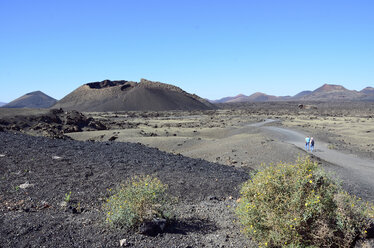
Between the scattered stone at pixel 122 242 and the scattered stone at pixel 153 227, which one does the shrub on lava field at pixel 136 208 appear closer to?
the scattered stone at pixel 153 227

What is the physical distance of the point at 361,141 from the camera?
26766mm

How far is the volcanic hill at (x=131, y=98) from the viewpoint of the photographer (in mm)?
95306

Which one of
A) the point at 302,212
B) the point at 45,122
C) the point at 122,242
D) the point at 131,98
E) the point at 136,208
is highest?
the point at 131,98

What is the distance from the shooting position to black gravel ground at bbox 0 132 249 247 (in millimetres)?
4844

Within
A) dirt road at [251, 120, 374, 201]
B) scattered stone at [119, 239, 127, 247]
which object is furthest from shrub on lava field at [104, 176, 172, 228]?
dirt road at [251, 120, 374, 201]

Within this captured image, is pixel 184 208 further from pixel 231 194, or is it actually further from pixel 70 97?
pixel 70 97

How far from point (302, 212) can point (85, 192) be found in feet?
15.5

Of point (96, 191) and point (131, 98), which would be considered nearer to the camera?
point (96, 191)

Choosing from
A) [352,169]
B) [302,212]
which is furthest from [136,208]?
[352,169]

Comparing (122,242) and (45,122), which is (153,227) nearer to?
(122,242)

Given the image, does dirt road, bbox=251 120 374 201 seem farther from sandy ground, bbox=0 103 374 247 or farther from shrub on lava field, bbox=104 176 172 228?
shrub on lava field, bbox=104 176 172 228

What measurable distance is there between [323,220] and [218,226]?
201 centimetres

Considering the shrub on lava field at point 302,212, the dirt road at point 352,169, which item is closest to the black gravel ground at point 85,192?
the shrub on lava field at point 302,212

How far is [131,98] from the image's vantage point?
9938 cm
